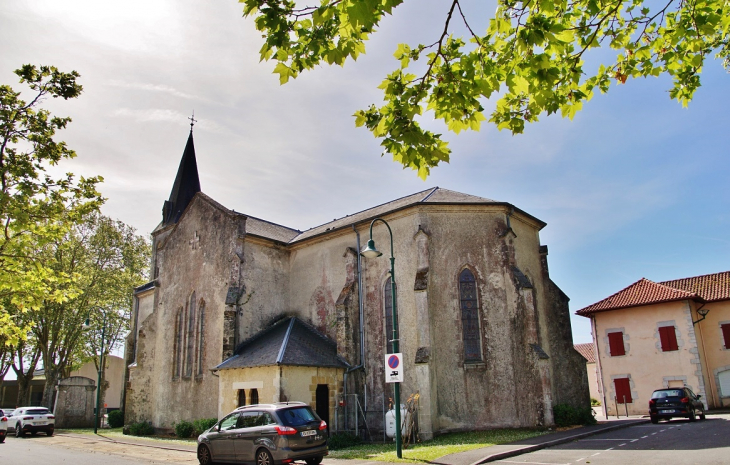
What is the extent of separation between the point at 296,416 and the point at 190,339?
14.4 m

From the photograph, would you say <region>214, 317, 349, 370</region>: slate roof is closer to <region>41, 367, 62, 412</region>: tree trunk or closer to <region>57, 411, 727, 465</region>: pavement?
<region>57, 411, 727, 465</region>: pavement

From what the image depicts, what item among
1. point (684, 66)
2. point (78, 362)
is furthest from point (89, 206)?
point (78, 362)

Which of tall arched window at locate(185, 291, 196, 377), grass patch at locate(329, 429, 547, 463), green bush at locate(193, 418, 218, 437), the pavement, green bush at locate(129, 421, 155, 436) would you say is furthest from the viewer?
green bush at locate(129, 421, 155, 436)

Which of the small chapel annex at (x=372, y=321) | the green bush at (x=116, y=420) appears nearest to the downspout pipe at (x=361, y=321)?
the small chapel annex at (x=372, y=321)

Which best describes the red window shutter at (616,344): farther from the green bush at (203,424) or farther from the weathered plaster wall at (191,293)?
the green bush at (203,424)

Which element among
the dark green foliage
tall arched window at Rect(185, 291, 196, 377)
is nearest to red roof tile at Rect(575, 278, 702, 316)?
the dark green foliage

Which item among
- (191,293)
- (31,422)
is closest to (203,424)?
(191,293)

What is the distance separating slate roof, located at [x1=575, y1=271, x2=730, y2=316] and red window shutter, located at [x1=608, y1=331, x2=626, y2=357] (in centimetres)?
163

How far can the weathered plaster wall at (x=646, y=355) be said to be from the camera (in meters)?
27.8

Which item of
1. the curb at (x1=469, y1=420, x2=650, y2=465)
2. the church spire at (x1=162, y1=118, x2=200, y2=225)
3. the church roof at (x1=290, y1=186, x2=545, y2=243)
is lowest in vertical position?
the curb at (x1=469, y1=420, x2=650, y2=465)

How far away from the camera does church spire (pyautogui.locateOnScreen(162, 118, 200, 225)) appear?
3831cm

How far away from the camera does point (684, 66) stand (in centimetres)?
715

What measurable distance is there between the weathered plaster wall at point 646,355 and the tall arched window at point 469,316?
14.3m

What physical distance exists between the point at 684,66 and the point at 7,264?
52.8 ft
